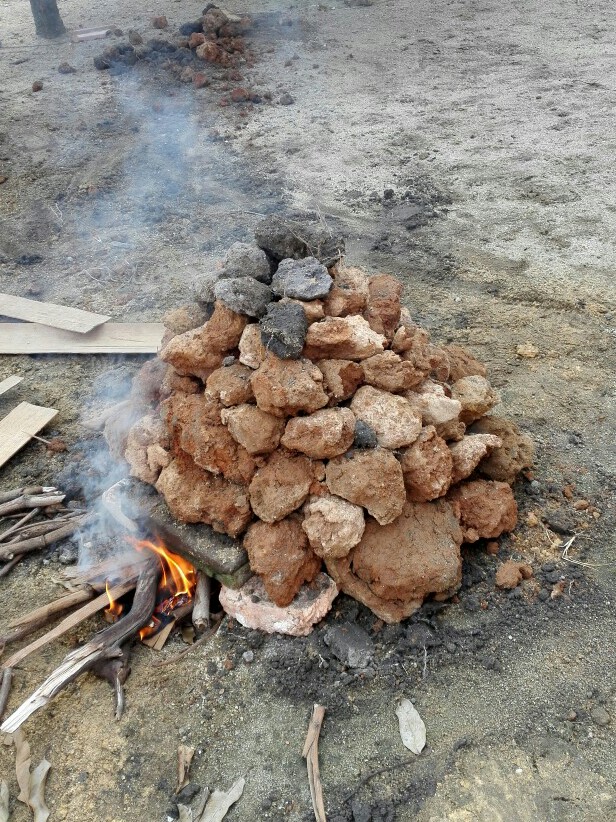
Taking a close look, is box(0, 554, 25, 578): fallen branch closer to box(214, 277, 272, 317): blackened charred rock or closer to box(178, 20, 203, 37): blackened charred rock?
box(214, 277, 272, 317): blackened charred rock

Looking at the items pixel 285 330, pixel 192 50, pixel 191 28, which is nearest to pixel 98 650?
pixel 285 330

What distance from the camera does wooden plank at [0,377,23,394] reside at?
20.8ft

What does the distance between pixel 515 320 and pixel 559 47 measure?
9.44 metres

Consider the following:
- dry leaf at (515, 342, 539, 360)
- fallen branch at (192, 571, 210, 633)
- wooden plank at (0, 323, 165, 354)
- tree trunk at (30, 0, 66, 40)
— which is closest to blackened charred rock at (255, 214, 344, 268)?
fallen branch at (192, 571, 210, 633)

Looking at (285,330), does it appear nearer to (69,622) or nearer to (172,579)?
(172,579)

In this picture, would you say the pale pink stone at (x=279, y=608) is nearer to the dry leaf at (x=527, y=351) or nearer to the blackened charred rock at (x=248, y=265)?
the blackened charred rock at (x=248, y=265)

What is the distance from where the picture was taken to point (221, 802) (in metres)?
3.38

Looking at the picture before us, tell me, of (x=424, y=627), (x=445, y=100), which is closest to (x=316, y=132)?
(x=445, y=100)

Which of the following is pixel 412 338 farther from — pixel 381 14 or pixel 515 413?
pixel 381 14

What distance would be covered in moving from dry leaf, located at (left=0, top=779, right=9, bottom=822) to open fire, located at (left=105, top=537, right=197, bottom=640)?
104 cm

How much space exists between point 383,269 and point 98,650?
5459mm

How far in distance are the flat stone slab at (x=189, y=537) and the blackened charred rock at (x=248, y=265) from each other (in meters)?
1.54

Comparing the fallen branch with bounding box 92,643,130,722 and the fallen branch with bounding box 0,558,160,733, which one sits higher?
the fallen branch with bounding box 0,558,160,733

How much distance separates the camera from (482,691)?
3697 mm
